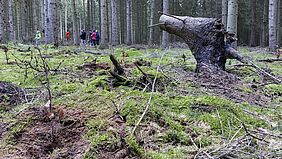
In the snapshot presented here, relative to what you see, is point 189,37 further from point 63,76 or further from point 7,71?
point 7,71

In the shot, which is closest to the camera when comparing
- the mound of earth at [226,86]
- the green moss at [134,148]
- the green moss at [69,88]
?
the green moss at [134,148]

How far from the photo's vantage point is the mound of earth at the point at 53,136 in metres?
2.66

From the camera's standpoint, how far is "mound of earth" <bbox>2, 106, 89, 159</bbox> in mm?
2656

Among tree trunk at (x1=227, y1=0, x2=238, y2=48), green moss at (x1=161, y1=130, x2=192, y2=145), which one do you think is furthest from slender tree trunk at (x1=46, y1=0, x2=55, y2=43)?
green moss at (x1=161, y1=130, x2=192, y2=145)

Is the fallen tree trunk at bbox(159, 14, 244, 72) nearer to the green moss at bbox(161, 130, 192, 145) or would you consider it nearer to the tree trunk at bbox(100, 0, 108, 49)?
the green moss at bbox(161, 130, 192, 145)

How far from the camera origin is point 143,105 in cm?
330

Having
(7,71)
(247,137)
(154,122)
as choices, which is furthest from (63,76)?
(247,137)

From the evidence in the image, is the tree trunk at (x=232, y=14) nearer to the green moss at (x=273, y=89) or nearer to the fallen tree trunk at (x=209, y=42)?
the fallen tree trunk at (x=209, y=42)

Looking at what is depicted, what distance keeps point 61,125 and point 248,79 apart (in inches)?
149

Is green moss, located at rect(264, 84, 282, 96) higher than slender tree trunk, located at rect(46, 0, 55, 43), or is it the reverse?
slender tree trunk, located at rect(46, 0, 55, 43)

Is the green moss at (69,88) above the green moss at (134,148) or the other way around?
above

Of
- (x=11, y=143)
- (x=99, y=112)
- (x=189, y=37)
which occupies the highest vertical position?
(x=189, y=37)

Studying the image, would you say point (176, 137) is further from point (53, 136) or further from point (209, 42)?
point (209, 42)

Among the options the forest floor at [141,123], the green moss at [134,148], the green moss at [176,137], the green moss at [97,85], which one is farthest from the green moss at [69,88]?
the green moss at [134,148]
